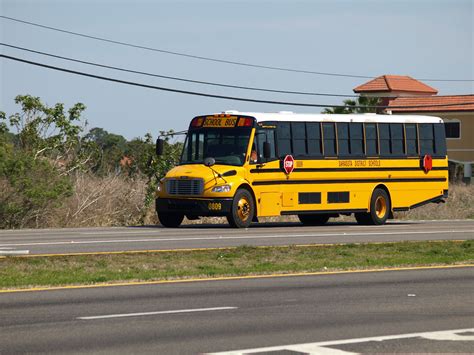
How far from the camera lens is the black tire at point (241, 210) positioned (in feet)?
98.2

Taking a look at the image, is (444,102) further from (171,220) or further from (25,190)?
(25,190)

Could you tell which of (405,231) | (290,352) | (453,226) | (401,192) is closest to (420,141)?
(401,192)

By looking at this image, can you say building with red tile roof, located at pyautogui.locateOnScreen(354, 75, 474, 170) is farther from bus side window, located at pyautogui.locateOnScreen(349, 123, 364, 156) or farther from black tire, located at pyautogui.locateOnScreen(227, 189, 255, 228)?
black tire, located at pyautogui.locateOnScreen(227, 189, 255, 228)

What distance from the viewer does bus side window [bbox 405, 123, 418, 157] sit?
3544 cm

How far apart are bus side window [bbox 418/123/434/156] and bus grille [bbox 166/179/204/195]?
28.5 ft

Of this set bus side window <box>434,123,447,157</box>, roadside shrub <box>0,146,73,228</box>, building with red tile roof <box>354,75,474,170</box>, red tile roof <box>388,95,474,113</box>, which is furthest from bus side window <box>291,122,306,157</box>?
red tile roof <box>388,95,474,113</box>

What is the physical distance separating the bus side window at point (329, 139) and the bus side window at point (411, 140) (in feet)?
10.1

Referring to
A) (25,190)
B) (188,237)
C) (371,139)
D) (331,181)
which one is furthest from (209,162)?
(371,139)

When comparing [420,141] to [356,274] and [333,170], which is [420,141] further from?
[356,274]

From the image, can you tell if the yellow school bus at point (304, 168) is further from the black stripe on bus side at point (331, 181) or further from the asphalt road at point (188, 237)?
the asphalt road at point (188, 237)

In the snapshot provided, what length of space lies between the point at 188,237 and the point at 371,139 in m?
10.8

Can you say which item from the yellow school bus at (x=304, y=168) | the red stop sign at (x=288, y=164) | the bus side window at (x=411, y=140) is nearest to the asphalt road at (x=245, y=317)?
the yellow school bus at (x=304, y=168)

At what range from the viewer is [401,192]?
34.9 m

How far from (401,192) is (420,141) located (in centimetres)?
192
